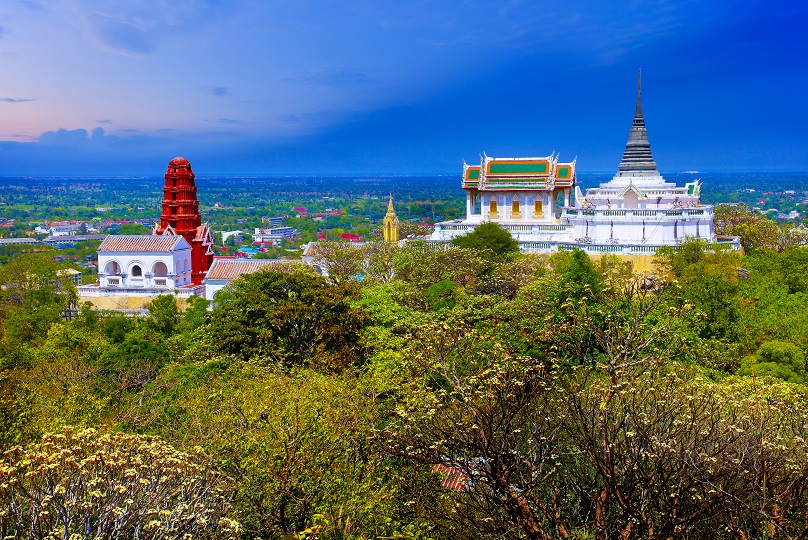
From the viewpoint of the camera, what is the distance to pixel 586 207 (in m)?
42.1

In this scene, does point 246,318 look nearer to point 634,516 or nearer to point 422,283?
point 422,283

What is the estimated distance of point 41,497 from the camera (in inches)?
392

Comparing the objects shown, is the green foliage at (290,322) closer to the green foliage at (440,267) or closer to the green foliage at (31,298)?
the green foliage at (440,267)

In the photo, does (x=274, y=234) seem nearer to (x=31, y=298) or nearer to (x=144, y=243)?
(x=144, y=243)

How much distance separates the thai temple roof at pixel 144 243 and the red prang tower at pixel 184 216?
239 centimetres

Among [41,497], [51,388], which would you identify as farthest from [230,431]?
[51,388]

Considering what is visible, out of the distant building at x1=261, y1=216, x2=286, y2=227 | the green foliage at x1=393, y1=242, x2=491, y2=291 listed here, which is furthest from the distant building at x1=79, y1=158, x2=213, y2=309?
the distant building at x1=261, y1=216, x2=286, y2=227

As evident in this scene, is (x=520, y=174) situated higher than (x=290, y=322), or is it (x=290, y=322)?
(x=520, y=174)

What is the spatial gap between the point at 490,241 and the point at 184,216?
16.7 meters

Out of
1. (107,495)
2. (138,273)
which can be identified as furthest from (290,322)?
(138,273)

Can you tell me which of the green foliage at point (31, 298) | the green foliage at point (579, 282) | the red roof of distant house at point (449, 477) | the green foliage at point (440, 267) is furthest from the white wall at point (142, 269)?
the red roof of distant house at point (449, 477)

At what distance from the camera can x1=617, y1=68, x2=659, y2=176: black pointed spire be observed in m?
46.5

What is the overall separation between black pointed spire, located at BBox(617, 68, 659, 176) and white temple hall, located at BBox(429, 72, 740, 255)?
0.05 feet

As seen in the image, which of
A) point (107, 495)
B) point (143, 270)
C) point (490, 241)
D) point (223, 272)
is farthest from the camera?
point (143, 270)
